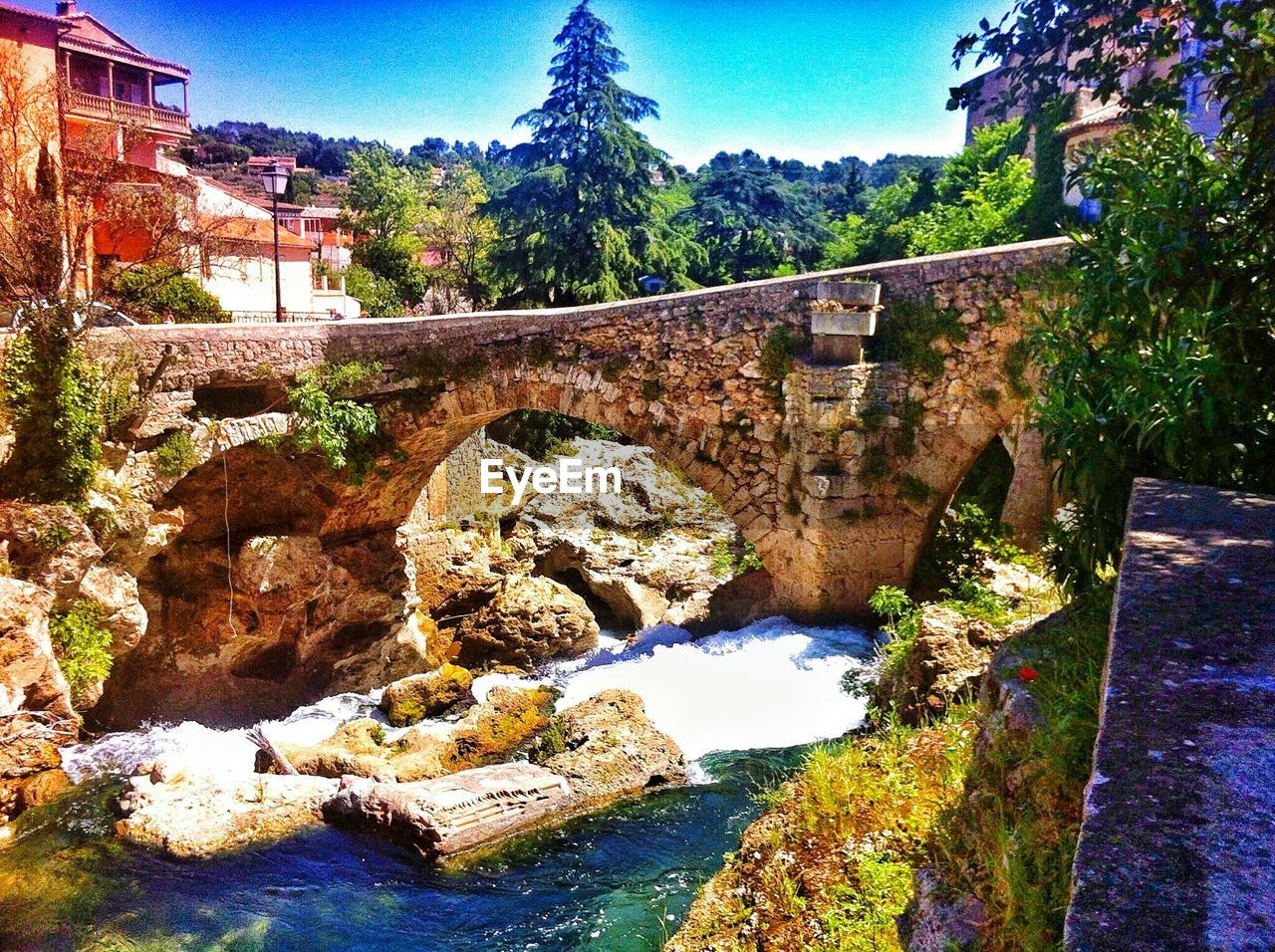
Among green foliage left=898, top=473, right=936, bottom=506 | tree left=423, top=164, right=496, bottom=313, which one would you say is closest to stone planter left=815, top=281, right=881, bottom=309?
green foliage left=898, top=473, right=936, bottom=506

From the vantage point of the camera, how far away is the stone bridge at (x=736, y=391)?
403 inches

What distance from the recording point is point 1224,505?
3104 millimetres

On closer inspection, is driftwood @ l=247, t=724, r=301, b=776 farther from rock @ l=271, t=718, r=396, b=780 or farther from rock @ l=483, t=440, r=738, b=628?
→ rock @ l=483, t=440, r=738, b=628

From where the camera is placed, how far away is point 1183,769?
63.7 inches

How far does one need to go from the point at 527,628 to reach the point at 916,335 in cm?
597

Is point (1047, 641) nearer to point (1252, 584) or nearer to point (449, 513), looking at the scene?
point (1252, 584)

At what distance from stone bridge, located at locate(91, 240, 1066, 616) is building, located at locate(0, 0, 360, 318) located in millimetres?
3157

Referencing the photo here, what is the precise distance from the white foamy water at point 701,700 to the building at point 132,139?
5.70 meters

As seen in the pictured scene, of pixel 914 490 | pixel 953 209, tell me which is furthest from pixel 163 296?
pixel 953 209

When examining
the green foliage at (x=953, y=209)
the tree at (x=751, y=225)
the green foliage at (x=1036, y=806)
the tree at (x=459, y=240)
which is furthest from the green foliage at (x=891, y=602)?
the tree at (x=459, y=240)

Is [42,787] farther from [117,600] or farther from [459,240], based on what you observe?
[459,240]

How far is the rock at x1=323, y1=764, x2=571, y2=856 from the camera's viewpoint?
7.21m

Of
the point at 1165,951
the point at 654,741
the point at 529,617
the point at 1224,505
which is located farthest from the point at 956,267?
the point at 1165,951

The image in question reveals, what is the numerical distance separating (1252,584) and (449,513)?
13.6m
